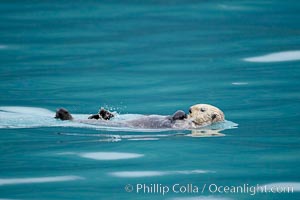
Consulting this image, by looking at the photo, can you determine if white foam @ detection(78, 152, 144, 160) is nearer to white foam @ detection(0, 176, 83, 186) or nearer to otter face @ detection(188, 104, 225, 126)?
white foam @ detection(0, 176, 83, 186)

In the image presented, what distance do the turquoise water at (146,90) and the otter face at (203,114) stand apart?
235 mm

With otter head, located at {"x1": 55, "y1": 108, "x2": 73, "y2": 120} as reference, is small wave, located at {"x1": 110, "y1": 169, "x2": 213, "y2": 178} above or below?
below

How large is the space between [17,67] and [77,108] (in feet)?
9.51

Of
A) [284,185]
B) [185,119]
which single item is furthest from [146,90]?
[284,185]

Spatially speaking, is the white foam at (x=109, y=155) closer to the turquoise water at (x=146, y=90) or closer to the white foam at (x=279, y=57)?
the turquoise water at (x=146, y=90)

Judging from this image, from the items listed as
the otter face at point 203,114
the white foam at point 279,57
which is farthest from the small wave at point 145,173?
the white foam at point 279,57

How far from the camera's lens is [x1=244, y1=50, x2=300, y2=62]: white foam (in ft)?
46.2

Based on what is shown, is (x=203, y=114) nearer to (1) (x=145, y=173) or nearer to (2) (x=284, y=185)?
(1) (x=145, y=173)

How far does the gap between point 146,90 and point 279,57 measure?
2.68m

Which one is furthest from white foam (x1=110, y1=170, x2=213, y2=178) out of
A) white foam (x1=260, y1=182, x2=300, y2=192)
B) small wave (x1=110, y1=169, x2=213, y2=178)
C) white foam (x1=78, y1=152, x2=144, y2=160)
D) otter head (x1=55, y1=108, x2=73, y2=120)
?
otter head (x1=55, y1=108, x2=73, y2=120)

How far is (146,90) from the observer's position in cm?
1242

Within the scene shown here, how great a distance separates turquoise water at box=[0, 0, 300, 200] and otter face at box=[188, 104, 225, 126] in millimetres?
235

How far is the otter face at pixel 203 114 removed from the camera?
9656 mm

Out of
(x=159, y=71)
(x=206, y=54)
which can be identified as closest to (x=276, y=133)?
(x=159, y=71)
